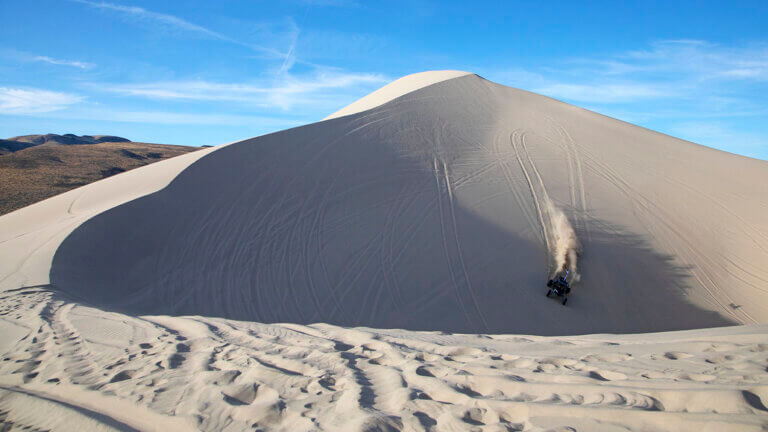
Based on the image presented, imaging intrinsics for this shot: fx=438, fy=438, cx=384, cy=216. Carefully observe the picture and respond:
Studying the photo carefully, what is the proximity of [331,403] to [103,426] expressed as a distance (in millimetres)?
1360

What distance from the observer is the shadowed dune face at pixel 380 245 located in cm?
916

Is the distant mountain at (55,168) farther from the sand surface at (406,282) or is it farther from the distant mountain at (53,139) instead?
the distant mountain at (53,139)

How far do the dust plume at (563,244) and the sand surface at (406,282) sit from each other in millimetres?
68

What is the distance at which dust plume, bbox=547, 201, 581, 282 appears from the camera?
34.4 ft

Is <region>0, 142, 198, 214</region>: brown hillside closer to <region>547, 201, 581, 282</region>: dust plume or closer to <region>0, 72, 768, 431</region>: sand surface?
<region>0, 72, 768, 431</region>: sand surface

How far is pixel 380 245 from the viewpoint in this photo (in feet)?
35.5

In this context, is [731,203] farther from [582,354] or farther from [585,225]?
[582,354]

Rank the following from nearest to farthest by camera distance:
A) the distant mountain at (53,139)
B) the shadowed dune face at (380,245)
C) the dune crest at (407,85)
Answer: the shadowed dune face at (380,245)
the dune crest at (407,85)
the distant mountain at (53,139)

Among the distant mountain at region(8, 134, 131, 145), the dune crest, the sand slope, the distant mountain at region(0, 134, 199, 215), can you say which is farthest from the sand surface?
the distant mountain at region(8, 134, 131, 145)

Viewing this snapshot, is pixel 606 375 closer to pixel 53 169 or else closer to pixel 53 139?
pixel 53 169

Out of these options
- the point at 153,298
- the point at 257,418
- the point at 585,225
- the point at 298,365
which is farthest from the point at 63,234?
the point at 585,225

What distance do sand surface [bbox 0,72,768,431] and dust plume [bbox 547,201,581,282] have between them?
0.07 metres

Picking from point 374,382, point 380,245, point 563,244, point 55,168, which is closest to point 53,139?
point 55,168

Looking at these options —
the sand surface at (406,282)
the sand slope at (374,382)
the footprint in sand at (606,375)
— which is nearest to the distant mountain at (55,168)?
the sand surface at (406,282)
